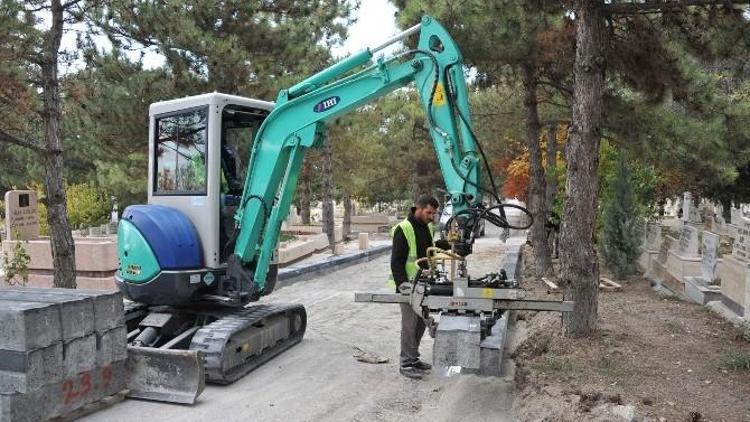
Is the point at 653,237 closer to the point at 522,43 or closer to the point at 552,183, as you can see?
the point at 522,43

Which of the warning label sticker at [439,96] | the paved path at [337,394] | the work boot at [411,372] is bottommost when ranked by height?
the paved path at [337,394]

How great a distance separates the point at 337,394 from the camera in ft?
20.9

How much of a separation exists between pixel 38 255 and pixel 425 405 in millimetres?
10320

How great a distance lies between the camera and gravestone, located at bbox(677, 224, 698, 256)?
11.1m

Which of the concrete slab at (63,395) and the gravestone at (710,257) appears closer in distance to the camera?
the concrete slab at (63,395)

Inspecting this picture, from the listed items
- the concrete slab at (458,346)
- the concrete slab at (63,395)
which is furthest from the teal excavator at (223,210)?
the concrete slab at (458,346)

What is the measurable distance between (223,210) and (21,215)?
10.0 m

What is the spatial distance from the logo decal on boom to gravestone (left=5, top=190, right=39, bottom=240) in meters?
10.4

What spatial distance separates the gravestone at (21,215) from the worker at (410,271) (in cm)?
1099

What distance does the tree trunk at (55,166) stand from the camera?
9.77 metres

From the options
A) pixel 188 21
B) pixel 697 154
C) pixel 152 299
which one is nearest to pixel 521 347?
pixel 152 299

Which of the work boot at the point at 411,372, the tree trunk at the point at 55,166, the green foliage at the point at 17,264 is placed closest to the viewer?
the work boot at the point at 411,372

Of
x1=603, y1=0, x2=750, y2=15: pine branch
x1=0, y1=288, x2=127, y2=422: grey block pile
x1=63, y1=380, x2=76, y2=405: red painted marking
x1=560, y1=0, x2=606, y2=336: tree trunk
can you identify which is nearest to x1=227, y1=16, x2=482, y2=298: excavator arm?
x1=560, y1=0, x2=606, y2=336: tree trunk

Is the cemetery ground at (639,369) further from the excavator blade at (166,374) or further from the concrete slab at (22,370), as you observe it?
the concrete slab at (22,370)
